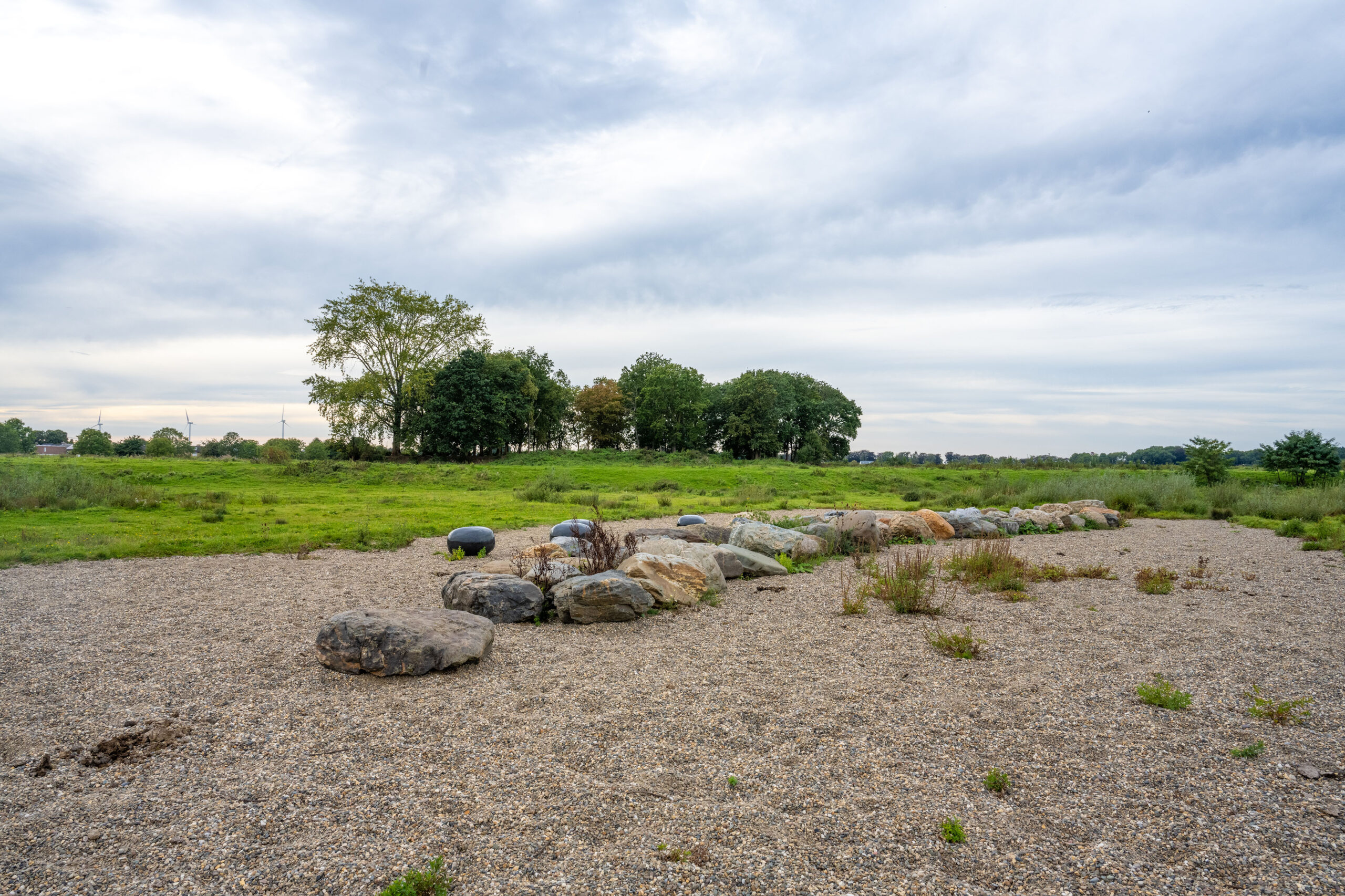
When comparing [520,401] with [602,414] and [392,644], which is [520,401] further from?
[392,644]

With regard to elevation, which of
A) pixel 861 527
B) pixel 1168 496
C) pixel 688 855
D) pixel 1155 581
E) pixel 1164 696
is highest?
pixel 1168 496

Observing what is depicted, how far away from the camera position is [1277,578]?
448 inches

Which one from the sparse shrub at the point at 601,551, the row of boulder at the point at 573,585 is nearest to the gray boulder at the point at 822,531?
the row of boulder at the point at 573,585

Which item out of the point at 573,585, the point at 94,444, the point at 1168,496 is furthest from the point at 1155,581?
the point at 94,444

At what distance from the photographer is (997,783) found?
428cm

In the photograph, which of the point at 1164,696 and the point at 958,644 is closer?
the point at 1164,696

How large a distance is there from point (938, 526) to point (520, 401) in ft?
145

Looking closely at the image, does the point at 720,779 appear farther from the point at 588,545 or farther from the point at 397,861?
the point at 588,545

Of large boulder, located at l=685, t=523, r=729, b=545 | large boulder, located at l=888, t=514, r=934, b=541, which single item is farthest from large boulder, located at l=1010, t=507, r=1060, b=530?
large boulder, located at l=685, t=523, r=729, b=545

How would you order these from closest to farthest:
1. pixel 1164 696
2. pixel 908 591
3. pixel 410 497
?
pixel 1164 696
pixel 908 591
pixel 410 497

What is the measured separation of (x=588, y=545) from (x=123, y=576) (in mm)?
8119

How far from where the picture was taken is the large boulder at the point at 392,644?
6453 mm

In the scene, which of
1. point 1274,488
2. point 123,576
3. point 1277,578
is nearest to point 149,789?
point 123,576

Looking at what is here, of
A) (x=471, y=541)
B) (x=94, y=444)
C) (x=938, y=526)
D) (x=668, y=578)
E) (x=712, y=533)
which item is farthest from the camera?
(x=94, y=444)
